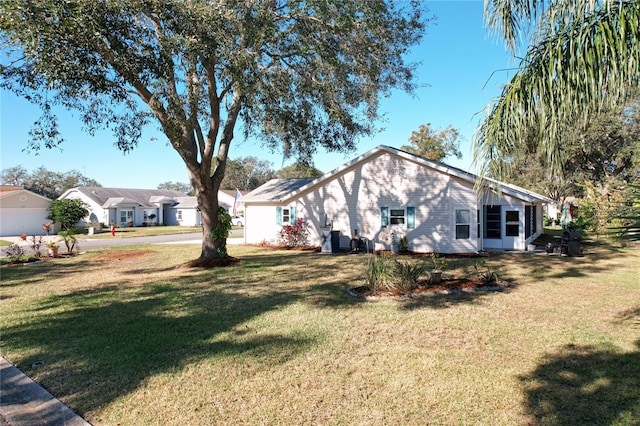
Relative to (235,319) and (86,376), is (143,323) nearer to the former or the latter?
(235,319)

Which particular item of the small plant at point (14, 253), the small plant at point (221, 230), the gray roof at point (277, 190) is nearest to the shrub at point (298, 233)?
the gray roof at point (277, 190)

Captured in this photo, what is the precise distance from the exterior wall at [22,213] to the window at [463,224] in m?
35.4

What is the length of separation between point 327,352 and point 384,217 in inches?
479

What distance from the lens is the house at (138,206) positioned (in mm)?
41219

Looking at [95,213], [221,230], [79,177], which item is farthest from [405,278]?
[79,177]

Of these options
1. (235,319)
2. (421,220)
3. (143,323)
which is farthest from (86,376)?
(421,220)

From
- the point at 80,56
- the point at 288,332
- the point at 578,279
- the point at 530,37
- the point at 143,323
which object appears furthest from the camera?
the point at 578,279

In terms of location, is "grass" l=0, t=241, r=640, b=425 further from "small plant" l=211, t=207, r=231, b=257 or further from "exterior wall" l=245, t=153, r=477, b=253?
"exterior wall" l=245, t=153, r=477, b=253

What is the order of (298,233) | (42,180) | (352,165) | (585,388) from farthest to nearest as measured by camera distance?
(42,180), (298,233), (352,165), (585,388)

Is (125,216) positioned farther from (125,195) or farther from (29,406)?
(29,406)

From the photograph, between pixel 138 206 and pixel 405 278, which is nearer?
pixel 405 278

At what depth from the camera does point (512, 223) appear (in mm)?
16219

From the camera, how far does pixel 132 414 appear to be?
12.0 ft

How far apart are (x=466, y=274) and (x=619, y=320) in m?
4.49
